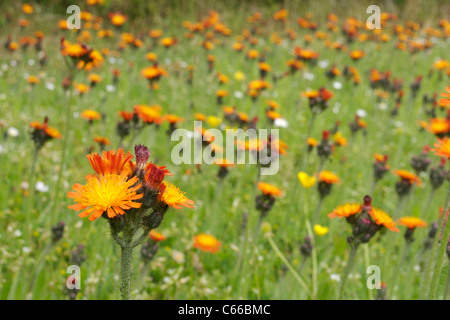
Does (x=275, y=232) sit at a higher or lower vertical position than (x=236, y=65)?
lower

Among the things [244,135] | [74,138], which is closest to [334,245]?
[244,135]

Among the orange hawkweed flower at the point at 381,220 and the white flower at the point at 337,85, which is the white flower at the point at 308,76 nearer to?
the white flower at the point at 337,85

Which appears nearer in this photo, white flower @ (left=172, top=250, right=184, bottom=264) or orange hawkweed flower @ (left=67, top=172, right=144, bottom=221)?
orange hawkweed flower @ (left=67, top=172, right=144, bottom=221)

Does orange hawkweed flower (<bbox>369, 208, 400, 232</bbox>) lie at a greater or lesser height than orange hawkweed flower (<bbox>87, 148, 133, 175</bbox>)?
lesser

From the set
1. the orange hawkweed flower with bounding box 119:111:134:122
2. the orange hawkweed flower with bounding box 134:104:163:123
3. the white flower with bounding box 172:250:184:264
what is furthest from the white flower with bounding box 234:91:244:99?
the white flower with bounding box 172:250:184:264

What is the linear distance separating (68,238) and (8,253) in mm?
419

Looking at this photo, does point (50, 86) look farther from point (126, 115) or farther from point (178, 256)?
point (178, 256)

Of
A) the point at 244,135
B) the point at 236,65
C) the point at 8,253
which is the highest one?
the point at 236,65

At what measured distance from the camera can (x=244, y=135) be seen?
3.03 meters

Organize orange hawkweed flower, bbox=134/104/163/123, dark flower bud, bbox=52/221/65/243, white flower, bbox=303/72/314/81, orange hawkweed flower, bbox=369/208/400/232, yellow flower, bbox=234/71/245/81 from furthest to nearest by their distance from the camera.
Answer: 1. white flower, bbox=303/72/314/81
2. yellow flower, bbox=234/71/245/81
3. orange hawkweed flower, bbox=134/104/163/123
4. dark flower bud, bbox=52/221/65/243
5. orange hawkweed flower, bbox=369/208/400/232

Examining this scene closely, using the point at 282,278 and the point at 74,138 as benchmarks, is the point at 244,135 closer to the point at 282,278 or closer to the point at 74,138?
the point at 282,278

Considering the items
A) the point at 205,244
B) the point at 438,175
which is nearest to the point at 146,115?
the point at 205,244

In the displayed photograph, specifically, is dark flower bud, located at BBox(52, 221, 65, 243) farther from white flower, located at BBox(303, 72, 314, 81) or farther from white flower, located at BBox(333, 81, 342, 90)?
white flower, located at BBox(303, 72, 314, 81)
